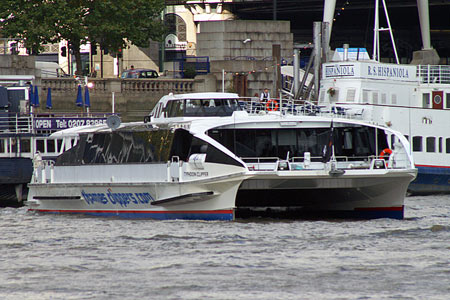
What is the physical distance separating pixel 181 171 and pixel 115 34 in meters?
31.5

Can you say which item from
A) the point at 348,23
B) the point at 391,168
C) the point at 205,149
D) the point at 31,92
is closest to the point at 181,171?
the point at 205,149

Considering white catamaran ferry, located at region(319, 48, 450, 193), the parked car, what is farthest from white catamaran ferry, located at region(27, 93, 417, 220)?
the parked car

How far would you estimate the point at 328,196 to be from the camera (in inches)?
1226

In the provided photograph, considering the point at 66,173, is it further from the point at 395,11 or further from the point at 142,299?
the point at 395,11

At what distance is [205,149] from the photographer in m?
29.3

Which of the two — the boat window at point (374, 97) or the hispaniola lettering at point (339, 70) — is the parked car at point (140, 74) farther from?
the boat window at point (374, 97)

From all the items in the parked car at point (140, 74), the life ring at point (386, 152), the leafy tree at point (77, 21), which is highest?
the leafy tree at point (77, 21)

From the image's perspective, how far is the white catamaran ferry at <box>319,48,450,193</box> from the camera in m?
41.7

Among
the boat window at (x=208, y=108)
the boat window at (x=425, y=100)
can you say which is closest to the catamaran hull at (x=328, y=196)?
the boat window at (x=208, y=108)

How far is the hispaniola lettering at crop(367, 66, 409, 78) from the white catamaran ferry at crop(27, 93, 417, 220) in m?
10.3

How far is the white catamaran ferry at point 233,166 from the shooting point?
28.8 metres

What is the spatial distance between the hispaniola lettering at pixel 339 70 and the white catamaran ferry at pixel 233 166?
9832mm

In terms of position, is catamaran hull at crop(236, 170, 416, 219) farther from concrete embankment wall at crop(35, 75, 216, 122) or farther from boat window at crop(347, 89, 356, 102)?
concrete embankment wall at crop(35, 75, 216, 122)

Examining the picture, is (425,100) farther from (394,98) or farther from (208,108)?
(208,108)
